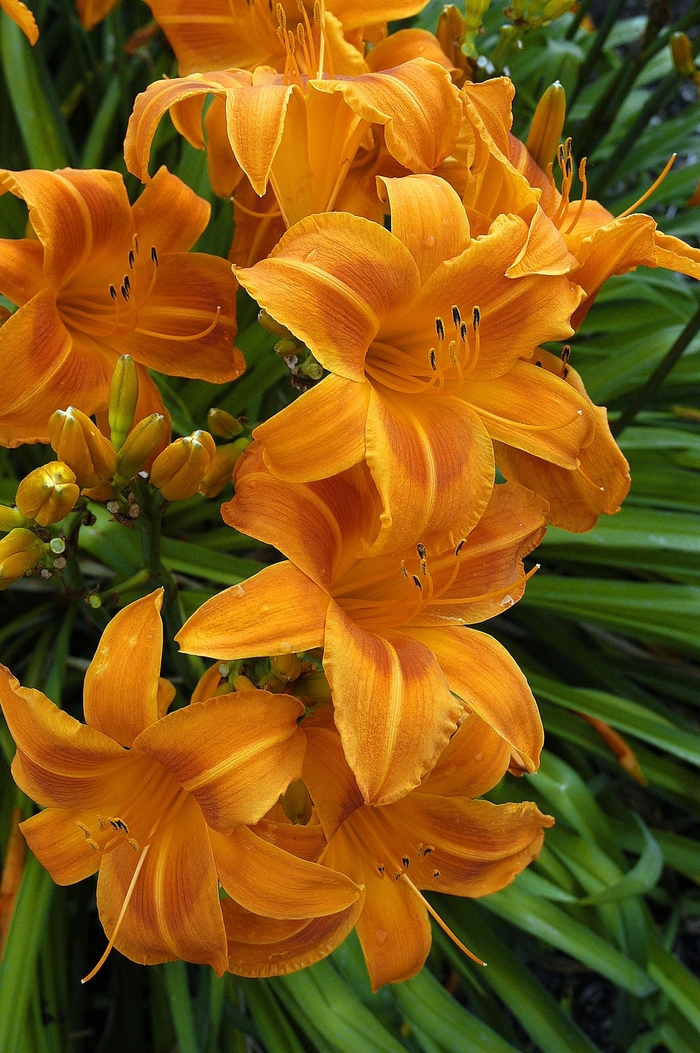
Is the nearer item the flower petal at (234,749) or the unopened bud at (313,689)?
the flower petal at (234,749)

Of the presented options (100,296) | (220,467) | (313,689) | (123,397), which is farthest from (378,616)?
(100,296)

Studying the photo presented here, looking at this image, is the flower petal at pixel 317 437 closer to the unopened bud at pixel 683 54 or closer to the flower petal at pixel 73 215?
the flower petal at pixel 73 215

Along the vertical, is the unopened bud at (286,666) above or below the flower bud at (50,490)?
below

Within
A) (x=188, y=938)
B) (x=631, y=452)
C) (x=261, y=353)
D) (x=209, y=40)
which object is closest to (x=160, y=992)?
(x=188, y=938)

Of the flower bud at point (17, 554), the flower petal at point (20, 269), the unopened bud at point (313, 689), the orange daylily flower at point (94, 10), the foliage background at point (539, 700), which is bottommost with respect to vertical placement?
the foliage background at point (539, 700)

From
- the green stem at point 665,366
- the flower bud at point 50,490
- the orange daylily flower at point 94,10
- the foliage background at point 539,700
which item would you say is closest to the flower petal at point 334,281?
the flower bud at point 50,490

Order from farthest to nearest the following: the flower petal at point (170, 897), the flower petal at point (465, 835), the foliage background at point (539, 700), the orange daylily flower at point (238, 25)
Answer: the foliage background at point (539, 700)
the orange daylily flower at point (238, 25)
the flower petal at point (465, 835)
the flower petal at point (170, 897)

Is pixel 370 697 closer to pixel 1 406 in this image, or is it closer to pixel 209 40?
pixel 1 406

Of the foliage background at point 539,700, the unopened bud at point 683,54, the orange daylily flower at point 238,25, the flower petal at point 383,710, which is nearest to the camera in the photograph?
the flower petal at point 383,710

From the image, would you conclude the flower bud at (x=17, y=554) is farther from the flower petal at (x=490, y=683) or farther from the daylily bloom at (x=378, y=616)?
the flower petal at (x=490, y=683)
